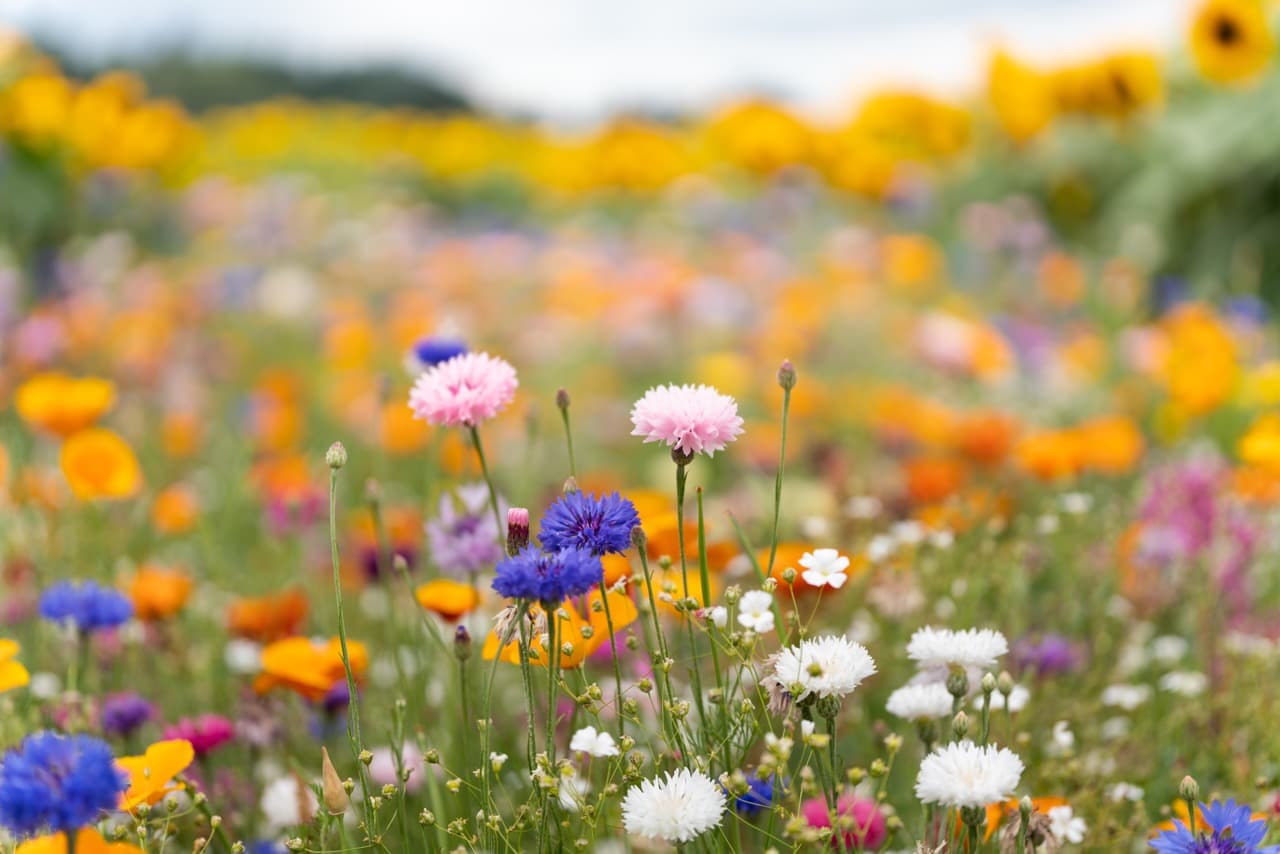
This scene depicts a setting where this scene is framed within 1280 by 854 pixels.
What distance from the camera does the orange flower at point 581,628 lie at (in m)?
1.03

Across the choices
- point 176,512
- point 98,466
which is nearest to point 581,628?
point 98,466

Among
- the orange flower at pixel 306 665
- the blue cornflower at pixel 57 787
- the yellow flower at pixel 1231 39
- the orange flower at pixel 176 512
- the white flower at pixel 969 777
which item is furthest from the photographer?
the yellow flower at pixel 1231 39

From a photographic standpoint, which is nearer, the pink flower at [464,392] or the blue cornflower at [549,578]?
the blue cornflower at [549,578]

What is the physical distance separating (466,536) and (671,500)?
31 centimetres

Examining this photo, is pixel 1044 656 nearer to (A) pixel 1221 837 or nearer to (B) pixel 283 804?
(A) pixel 1221 837

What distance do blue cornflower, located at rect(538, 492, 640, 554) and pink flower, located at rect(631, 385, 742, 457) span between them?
7cm

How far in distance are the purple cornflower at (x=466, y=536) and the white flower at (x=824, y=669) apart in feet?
1.73

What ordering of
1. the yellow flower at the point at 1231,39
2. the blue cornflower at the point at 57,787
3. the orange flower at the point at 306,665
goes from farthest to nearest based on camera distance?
the yellow flower at the point at 1231,39 < the orange flower at the point at 306,665 < the blue cornflower at the point at 57,787

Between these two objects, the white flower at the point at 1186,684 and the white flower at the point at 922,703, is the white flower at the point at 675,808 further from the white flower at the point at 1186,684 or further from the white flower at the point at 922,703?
the white flower at the point at 1186,684

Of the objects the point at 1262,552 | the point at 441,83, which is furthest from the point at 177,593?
the point at 441,83

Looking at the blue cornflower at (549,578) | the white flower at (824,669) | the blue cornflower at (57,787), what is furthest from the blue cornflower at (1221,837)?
the blue cornflower at (57,787)

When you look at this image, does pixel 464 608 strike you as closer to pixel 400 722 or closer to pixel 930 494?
pixel 400 722

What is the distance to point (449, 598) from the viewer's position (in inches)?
50.2

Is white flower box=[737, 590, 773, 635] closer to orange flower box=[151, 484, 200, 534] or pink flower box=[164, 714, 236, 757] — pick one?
pink flower box=[164, 714, 236, 757]
